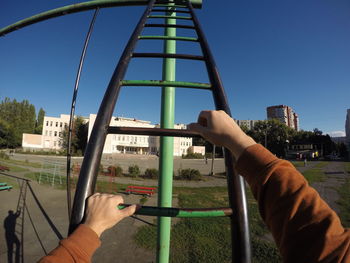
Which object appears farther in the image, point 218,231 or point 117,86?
point 218,231

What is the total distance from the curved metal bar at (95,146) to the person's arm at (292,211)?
1.89 feet

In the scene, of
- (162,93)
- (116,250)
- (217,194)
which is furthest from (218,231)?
(162,93)

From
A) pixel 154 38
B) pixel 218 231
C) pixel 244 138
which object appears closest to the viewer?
pixel 244 138

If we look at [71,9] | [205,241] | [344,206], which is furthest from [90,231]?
[344,206]

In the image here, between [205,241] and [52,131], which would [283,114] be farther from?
[205,241]

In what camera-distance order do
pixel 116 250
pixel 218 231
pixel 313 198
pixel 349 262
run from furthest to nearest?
pixel 218 231 → pixel 116 250 → pixel 313 198 → pixel 349 262

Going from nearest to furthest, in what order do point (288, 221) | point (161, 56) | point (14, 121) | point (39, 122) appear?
point (288, 221)
point (161, 56)
point (14, 121)
point (39, 122)

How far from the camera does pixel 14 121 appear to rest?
48.9 meters

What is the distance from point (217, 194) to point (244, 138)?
9214 mm

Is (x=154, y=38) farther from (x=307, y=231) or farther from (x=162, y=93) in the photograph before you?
(x=307, y=231)

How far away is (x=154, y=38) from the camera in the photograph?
5.03 ft

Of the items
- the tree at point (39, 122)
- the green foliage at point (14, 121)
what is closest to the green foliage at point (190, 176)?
the green foliage at point (14, 121)

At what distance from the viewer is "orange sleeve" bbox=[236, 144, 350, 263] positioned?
462 mm

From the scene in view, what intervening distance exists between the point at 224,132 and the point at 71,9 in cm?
274
